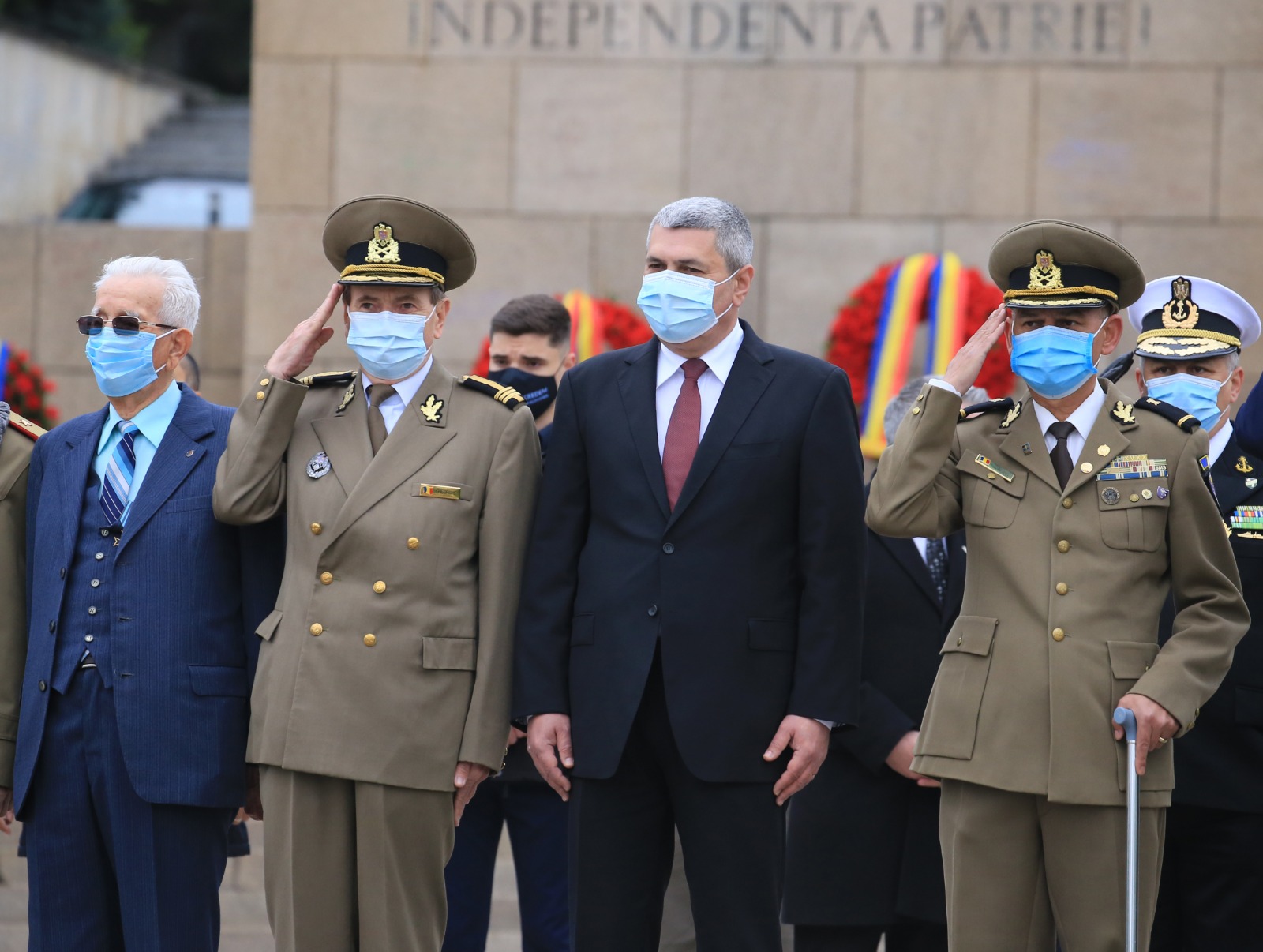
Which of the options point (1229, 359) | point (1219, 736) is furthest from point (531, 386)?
point (1219, 736)

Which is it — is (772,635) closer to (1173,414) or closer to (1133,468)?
(1133,468)

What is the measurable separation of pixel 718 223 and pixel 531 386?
5.86 feet

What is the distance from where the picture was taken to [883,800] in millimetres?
5379

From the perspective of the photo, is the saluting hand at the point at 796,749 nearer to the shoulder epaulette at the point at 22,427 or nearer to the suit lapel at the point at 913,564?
the suit lapel at the point at 913,564

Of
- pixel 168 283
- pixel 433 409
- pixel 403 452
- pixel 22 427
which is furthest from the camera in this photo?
pixel 22 427

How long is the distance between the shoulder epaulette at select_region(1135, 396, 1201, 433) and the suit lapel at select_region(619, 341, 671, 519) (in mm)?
1265

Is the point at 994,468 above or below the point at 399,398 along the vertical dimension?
below

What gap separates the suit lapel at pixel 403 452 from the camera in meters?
4.38

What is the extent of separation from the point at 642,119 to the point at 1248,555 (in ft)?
18.4

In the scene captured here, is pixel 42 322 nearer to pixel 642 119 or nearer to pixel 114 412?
pixel 642 119

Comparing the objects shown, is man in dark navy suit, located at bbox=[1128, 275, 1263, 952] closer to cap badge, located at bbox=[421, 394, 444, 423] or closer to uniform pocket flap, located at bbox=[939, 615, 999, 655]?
uniform pocket flap, located at bbox=[939, 615, 999, 655]

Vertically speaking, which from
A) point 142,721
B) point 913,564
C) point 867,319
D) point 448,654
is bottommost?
point 142,721

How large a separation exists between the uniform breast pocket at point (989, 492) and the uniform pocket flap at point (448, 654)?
1334mm

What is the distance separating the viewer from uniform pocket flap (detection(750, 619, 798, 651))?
4215mm
